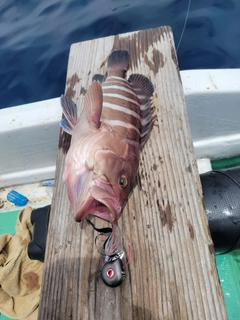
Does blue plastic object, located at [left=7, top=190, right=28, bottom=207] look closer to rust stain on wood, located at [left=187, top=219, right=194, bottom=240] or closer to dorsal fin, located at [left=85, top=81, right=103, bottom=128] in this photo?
dorsal fin, located at [left=85, top=81, right=103, bottom=128]

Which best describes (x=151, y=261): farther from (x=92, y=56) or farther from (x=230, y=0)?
(x=230, y=0)

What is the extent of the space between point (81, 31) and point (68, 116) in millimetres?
4013

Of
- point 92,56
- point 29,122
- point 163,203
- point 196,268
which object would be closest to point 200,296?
point 196,268

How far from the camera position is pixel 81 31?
548 centimetres

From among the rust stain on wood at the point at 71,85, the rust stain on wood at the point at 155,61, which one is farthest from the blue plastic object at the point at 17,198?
the rust stain on wood at the point at 155,61

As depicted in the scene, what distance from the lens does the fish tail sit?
2537mm

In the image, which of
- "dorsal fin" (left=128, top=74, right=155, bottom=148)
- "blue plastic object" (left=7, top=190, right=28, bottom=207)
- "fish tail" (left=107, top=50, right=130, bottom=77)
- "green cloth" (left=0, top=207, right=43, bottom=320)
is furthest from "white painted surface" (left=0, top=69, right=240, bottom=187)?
"green cloth" (left=0, top=207, right=43, bottom=320)

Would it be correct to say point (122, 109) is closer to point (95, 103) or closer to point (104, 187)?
point (95, 103)

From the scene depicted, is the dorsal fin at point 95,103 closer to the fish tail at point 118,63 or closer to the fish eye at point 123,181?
Answer: the fish eye at point 123,181

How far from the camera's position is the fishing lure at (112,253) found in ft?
5.09

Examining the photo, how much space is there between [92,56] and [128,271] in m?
2.23

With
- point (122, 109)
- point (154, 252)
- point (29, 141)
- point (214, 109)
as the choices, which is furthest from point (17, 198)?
point (214, 109)

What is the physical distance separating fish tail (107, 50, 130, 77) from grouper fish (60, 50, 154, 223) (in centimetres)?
20

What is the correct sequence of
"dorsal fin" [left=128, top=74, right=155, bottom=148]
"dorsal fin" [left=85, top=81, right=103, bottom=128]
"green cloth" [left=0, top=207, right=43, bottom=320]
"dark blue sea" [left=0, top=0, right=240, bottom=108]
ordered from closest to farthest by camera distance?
"dorsal fin" [left=85, top=81, right=103, bottom=128] < "dorsal fin" [left=128, top=74, right=155, bottom=148] < "green cloth" [left=0, top=207, right=43, bottom=320] < "dark blue sea" [left=0, top=0, right=240, bottom=108]
